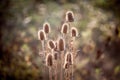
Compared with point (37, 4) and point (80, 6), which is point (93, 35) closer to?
point (80, 6)

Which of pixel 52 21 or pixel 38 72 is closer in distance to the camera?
pixel 38 72

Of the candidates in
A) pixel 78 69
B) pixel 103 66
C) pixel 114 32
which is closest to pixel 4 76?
pixel 78 69

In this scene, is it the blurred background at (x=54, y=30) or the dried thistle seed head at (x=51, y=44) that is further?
the blurred background at (x=54, y=30)

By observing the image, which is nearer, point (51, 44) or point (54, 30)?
point (51, 44)

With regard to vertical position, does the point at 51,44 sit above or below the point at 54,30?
above

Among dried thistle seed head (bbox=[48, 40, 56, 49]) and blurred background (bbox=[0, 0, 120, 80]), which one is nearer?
dried thistle seed head (bbox=[48, 40, 56, 49])

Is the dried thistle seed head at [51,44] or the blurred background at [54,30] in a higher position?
the dried thistle seed head at [51,44]

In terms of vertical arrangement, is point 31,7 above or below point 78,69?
above

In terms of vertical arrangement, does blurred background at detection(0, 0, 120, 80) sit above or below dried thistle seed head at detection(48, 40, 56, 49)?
below
